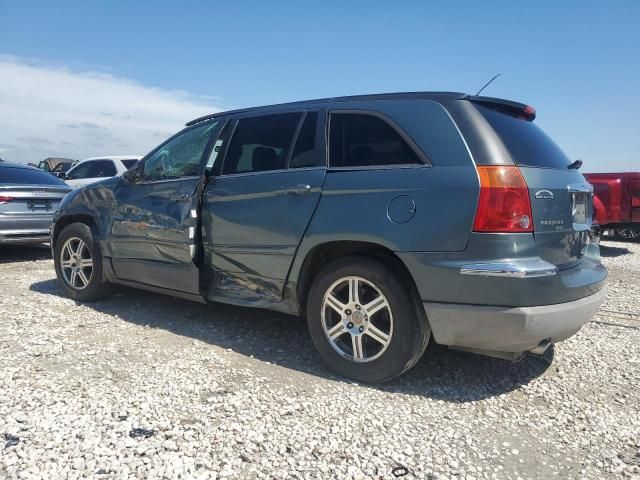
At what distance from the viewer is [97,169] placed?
12320 millimetres

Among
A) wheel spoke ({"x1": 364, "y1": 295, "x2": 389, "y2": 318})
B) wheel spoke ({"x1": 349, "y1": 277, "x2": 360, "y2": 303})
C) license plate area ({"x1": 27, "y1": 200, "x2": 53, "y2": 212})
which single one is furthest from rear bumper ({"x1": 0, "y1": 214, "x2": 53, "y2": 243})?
wheel spoke ({"x1": 364, "y1": 295, "x2": 389, "y2": 318})

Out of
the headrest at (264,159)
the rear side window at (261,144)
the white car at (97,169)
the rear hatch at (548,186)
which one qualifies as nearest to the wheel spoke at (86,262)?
the rear side window at (261,144)

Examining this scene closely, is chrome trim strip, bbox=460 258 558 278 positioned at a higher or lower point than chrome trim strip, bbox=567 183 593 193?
lower

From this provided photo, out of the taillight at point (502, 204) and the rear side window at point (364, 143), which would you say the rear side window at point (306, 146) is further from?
the taillight at point (502, 204)

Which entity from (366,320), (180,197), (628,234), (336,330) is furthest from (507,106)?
(628,234)

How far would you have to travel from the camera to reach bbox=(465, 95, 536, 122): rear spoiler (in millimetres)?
3235

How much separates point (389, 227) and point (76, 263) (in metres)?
3.68

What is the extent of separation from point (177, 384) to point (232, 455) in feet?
3.03

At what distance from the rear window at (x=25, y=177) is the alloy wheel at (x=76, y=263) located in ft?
10.5

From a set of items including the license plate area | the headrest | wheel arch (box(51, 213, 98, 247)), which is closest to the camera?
the headrest

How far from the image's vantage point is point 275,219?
3.61 meters

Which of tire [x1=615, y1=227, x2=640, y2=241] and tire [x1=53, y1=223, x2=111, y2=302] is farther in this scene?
tire [x1=615, y1=227, x2=640, y2=241]

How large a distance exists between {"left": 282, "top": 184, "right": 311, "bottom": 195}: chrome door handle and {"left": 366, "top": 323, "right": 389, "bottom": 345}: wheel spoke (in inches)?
39.4

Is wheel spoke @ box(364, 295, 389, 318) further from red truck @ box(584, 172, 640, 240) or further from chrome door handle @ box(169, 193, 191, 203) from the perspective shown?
red truck @ box(584, 172, 640, 240)
